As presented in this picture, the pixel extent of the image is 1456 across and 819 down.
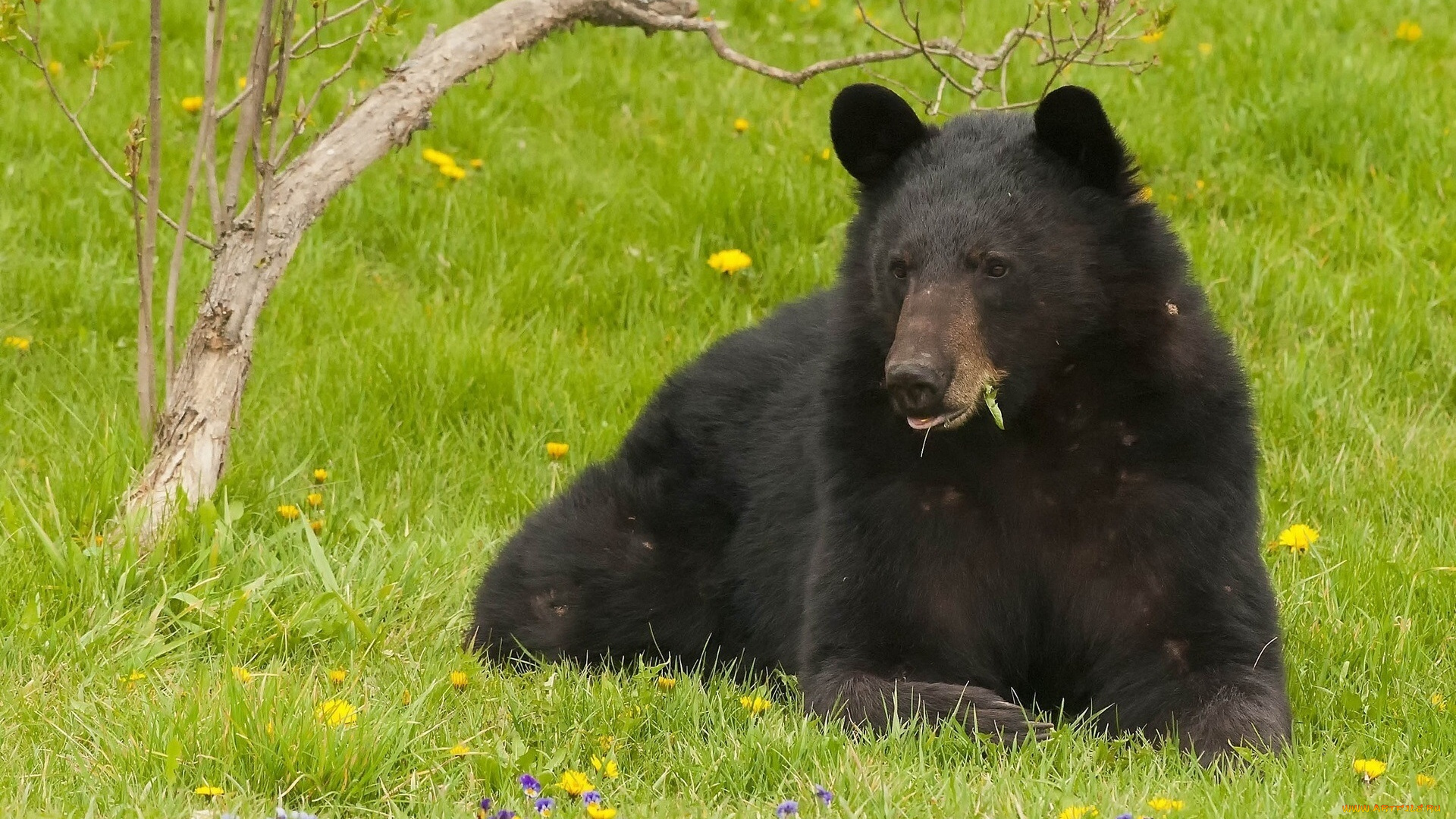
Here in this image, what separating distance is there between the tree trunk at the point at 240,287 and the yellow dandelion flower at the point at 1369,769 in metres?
2.86

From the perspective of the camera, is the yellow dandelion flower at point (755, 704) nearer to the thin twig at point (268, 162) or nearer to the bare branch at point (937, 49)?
the bare branch at point (937, 49)

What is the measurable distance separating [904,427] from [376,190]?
369cm

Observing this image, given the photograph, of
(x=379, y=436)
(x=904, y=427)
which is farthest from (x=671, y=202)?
(x=904, y=427)

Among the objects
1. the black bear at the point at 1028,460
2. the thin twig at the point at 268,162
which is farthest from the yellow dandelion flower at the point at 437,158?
the black bear at the point at 1028,460

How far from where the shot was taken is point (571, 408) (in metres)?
5.86

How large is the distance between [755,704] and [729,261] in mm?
2976

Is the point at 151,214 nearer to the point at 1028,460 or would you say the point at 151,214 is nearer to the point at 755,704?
the point at 755,704

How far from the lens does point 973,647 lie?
155 inches

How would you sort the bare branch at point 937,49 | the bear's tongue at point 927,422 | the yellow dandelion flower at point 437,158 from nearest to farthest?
the bear's tongue at point 927,422
the bare branch at point 937,49
the yellow dandelion flower at point 437,158

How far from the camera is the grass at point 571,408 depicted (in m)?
3.36

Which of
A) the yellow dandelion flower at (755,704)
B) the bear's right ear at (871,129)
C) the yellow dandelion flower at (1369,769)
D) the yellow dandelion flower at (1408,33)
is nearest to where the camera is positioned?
the yellow dandelion flower at (1369,769)

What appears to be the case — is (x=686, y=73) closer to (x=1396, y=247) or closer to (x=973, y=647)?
A: (x=1396, y=247)

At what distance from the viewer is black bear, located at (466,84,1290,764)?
3.65m

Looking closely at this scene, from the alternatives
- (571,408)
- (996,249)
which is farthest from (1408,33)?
(996,249)
